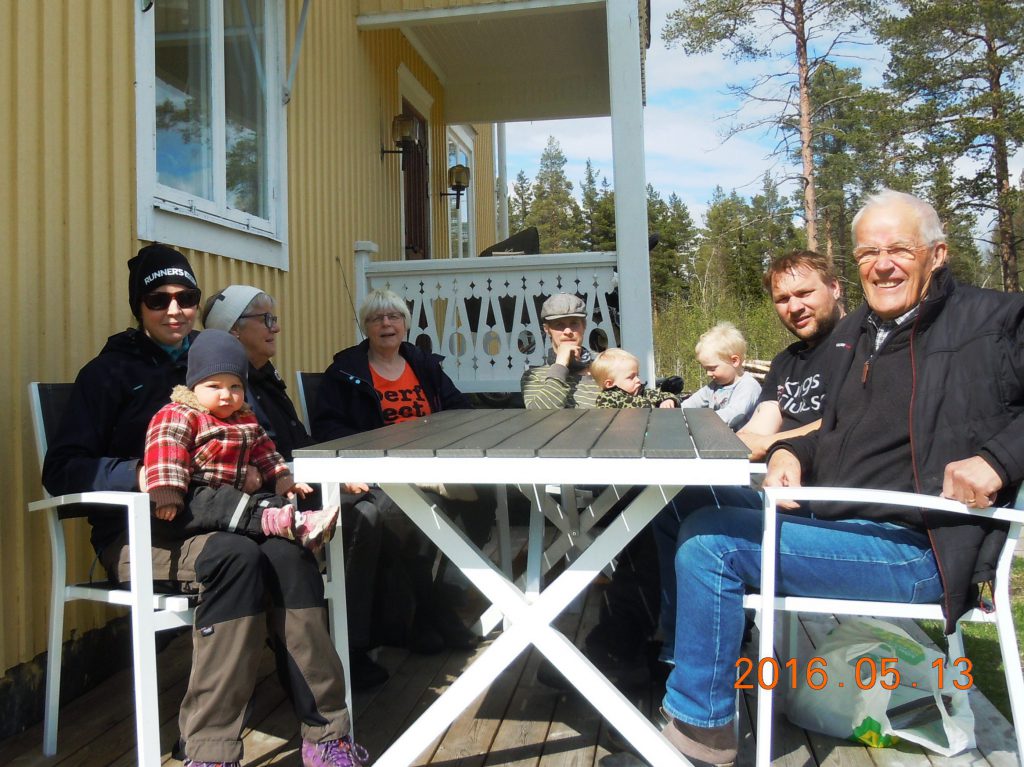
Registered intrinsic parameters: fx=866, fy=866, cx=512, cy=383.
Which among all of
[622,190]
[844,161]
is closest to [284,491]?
[622,190]

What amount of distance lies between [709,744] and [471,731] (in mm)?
682

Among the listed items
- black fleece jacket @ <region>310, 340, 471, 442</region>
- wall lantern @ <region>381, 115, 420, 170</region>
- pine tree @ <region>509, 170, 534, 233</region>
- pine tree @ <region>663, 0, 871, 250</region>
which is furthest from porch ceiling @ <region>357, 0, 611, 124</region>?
pine tree @ <region>509, 170, 534, 233</region>

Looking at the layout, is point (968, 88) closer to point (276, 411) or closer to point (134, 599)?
point (276, 411)

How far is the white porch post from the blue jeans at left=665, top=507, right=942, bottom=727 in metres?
2.93

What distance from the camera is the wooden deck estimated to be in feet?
6.80

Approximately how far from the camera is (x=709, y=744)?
1.83 metres

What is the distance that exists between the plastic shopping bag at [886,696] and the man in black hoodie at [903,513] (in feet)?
1.22

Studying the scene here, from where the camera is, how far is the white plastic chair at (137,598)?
72.5 inches

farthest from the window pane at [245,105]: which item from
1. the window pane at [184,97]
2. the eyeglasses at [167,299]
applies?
the eyeglasses at [167,299]

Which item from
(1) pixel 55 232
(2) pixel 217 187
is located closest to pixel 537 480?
(1) pixel 55 232

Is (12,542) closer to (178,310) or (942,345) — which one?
(178,310)

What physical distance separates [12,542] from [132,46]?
68.2 inches

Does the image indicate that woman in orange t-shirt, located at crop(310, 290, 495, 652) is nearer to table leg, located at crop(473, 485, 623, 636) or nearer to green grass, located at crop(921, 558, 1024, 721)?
table leg, located at crop(473, 485, 623, 636)

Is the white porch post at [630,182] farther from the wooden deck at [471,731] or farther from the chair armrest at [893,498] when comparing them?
the chair armrest at [893,498]
